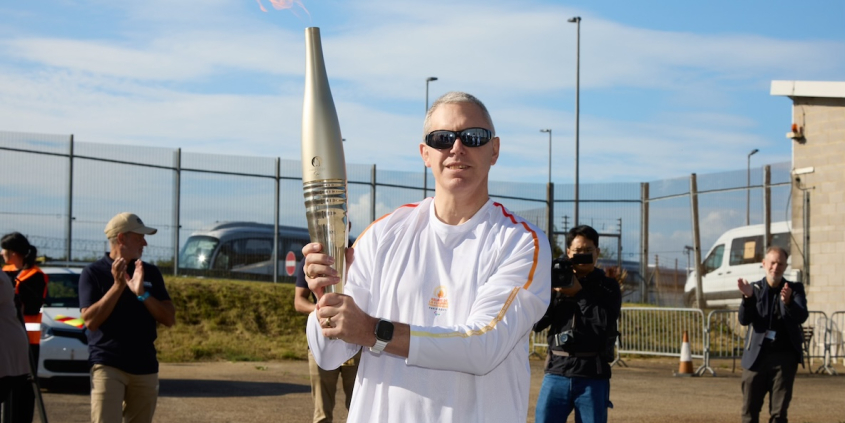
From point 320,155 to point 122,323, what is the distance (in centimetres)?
450

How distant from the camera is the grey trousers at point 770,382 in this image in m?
8.86

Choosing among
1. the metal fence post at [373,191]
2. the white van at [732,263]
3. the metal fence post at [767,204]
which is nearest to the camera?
the metal fence post at [767,204]

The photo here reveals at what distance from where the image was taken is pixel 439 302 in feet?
10.1

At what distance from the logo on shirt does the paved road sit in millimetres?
8221

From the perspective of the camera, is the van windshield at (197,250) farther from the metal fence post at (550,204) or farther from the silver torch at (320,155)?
the silver torch at (320,155)

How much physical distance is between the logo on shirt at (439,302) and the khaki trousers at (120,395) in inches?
168

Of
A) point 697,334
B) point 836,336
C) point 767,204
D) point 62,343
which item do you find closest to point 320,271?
point 62,343

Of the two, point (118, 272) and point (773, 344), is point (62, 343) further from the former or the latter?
point (773, 344)

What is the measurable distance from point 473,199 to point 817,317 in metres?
18.8

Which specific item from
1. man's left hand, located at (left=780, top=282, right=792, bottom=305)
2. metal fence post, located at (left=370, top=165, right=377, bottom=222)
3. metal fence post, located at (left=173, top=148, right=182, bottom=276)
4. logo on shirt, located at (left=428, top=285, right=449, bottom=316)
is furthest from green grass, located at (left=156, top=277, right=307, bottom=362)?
logo on shirt, located at (left=428, top=285, right=449, bottom=316)

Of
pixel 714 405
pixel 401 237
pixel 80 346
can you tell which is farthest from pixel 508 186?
pixel 401 237

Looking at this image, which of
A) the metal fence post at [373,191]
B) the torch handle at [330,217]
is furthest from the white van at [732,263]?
the torch handle at [330,217]

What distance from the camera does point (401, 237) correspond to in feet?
10.7

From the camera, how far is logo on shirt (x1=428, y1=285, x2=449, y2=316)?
308 centimetres
